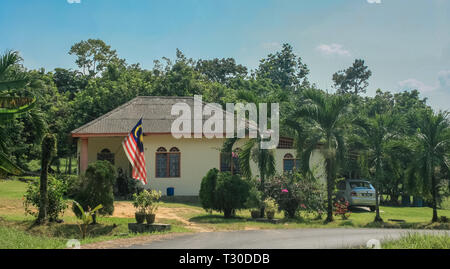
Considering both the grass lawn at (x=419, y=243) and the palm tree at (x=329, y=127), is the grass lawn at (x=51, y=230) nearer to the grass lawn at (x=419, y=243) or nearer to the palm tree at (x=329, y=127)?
the grass lawn at (x=419, y=243)

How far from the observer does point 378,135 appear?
60.7ft

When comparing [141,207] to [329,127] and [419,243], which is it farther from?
[329,127]

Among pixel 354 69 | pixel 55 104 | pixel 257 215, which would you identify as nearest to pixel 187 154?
pixel 257 215

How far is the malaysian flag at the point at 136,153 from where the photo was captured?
15.0m

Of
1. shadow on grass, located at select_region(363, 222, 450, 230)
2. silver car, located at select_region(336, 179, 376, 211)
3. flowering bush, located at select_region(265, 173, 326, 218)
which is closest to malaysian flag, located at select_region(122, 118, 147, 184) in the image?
flowering bush, located at select_region(265, 173, 326, 218)

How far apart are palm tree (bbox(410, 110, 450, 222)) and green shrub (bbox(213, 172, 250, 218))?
288 inches

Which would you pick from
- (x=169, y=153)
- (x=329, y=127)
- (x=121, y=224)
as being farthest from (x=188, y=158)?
(x=121, y=224)

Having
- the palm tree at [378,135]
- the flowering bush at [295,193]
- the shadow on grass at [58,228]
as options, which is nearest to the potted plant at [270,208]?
the flowering bush at [295,193]

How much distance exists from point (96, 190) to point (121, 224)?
4.66ft

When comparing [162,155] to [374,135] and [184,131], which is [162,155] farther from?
[374,135]

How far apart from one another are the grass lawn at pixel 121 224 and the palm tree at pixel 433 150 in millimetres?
1840

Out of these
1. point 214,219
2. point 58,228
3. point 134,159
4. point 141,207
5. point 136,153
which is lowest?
point 214,219

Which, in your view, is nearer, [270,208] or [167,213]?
[270,208]

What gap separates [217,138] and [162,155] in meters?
3.10
